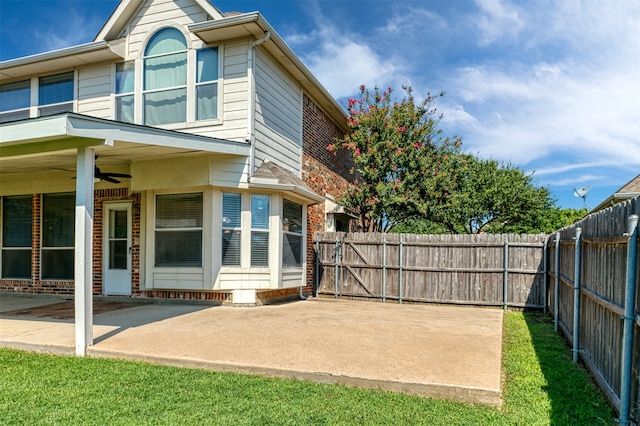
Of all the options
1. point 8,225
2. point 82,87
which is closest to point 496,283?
point 82,87

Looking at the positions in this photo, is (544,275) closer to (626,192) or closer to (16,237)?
(626,192)

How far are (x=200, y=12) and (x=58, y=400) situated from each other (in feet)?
27.9

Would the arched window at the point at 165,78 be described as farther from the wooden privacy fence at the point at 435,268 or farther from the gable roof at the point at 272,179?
the wooden privacy fence at the point at 435,268

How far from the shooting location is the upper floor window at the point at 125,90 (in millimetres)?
10266

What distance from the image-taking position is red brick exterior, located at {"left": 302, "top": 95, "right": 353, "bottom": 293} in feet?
39.2

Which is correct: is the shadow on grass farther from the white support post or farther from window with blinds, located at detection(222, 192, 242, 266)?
window with blinds, located at detection(222, 192, 242, 266)

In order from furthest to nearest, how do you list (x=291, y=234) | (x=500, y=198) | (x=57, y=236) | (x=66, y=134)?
(x=500, y=198)
(x=57, y=236)
(x=291, y=234)
(x=66, y=134)

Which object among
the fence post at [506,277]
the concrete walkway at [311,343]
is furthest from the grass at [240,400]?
the fence post at [506,277]

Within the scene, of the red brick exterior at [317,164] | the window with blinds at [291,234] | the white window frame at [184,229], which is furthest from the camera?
the red brick exterior at [317,164]

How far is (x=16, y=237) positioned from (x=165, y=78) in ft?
18.8

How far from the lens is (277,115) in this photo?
1043 cm

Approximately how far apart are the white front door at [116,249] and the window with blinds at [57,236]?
947 mm

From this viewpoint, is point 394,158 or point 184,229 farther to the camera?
point 394,158

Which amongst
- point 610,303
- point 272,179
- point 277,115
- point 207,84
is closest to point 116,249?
point 272,179
